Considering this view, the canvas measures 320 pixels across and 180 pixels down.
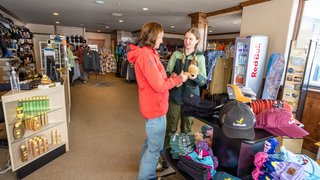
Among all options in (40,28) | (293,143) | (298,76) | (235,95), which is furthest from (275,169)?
(40,28)

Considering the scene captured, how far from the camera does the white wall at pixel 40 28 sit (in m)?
9.12

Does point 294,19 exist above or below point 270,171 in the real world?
above

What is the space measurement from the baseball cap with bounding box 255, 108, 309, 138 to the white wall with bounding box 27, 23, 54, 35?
11178mm

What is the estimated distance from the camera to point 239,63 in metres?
3.75

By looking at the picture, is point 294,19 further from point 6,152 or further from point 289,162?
point 6,152

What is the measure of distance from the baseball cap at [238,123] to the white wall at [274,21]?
3063 mm

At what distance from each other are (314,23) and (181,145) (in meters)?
3.45

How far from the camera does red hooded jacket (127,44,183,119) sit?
53.9 inches

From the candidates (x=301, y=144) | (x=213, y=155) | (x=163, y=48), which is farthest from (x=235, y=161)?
(x=163, y=48)

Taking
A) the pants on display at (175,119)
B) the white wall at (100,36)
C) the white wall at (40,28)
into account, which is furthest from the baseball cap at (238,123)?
the white wall at (100,36)

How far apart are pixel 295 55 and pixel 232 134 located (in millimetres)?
2619

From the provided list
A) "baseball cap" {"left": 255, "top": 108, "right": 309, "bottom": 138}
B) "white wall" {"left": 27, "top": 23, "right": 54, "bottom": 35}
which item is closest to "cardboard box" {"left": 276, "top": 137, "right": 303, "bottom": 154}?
"baseball cap" {"left": 255, "top": 108, "right": 309, "bottom": 138}

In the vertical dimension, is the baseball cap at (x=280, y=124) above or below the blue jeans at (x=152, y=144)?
above

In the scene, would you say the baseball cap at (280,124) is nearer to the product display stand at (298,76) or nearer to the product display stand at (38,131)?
the product display stand at (298,76)
